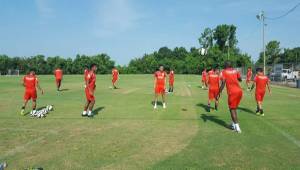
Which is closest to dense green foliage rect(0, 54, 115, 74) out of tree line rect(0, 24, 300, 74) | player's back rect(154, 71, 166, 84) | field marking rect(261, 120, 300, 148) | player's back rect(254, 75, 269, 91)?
tree line rect(0, 24, 300, 74)

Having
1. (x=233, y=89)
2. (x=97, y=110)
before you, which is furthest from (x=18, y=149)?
(x=97, y=110)

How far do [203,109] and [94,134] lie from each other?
7.26 m

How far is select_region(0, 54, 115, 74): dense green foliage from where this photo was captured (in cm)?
9962

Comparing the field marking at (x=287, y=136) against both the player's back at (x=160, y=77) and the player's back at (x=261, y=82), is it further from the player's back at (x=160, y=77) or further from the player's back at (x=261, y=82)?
the player's back at (x=160, y=77)

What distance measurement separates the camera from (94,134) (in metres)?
9.84

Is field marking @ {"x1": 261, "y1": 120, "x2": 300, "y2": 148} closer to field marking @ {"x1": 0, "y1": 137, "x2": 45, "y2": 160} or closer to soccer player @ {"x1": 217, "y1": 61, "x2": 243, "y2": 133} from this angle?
soccer player @ {"x1": 217, "y1": 61, "x2": 243, "y2": 133}

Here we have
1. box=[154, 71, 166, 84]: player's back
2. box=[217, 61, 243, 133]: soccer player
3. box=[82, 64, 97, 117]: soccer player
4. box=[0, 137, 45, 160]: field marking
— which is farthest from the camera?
box=[154, 71, 166, 84]: player's back

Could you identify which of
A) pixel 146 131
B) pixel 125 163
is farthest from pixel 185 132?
pixel 125 163

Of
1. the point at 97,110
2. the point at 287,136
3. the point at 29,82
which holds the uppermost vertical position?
the point at 29,82

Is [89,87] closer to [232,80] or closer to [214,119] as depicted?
[214,119]

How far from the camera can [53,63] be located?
337 feet

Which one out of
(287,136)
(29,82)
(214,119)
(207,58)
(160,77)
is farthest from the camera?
(207,58)

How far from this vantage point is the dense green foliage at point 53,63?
9962cm

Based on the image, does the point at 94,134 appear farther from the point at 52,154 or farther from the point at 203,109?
the point at 203,109
